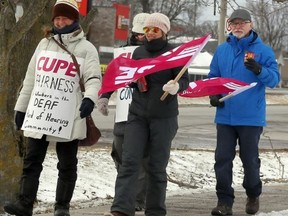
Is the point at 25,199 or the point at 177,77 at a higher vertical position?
the point at 177,77

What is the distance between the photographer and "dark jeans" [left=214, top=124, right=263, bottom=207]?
7.26 m

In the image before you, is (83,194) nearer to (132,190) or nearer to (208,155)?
(132,190)

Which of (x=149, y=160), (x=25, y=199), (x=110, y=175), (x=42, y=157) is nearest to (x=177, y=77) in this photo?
(x=149, y=160)

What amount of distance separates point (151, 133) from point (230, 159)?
4.02ft

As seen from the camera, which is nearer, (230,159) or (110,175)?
(230,159)

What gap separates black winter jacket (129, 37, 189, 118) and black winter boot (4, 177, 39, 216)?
1023 millimetres

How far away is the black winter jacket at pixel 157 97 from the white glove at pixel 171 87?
149 mm

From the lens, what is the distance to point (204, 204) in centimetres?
816

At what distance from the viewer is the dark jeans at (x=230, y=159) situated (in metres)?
7.26

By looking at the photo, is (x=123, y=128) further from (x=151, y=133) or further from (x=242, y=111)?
(x=242, y=111)

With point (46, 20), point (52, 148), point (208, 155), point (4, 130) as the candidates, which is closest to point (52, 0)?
point (46, 20)

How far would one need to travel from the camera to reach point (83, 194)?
28.0ft

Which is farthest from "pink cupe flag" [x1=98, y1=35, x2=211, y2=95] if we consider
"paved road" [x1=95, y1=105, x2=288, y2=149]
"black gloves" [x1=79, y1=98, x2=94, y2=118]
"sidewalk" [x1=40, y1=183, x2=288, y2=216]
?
"paved road" [x1=95, y1=105, x2=288, y2=149]

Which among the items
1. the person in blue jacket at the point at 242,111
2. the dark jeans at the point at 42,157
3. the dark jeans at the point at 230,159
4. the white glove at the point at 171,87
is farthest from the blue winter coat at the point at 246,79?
the dark jeans at the point at 42,157
